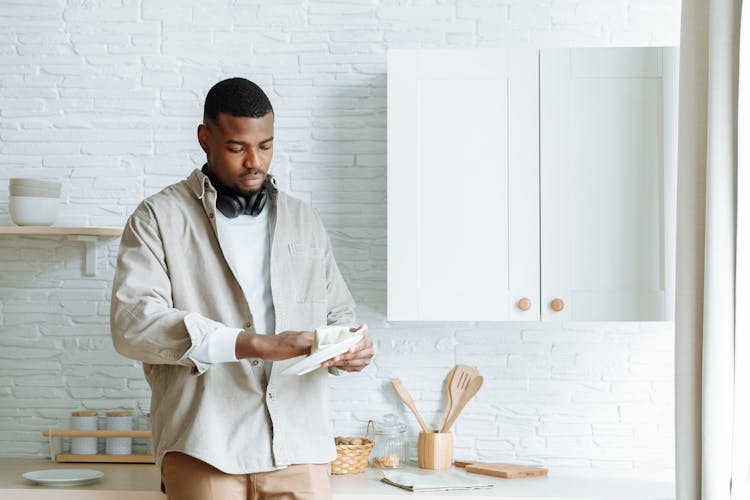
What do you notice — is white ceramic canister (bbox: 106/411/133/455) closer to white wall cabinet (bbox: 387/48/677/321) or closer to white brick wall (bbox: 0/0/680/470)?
white brick wall (bbox: 0/0/680/470)

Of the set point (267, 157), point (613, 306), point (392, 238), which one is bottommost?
point (613, 306)

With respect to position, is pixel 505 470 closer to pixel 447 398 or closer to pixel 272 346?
pixel 447 398

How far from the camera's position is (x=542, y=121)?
8.77ft

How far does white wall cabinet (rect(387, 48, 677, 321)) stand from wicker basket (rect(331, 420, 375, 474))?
44cm

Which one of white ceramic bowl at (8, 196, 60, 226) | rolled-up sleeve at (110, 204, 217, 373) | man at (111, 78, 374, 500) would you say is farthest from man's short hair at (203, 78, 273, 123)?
white ceramic bowl at (8, 196, 60, 226)

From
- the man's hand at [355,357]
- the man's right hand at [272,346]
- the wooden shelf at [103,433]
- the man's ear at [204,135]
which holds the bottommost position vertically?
the wooden shelf at [103,433]

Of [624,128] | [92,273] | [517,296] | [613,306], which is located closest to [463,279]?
[517,296]

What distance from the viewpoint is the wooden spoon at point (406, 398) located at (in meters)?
2.95

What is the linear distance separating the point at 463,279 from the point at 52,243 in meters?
1.41

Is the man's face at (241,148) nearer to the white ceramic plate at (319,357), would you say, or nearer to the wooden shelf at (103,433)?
the white ceramic plate at (319,357)

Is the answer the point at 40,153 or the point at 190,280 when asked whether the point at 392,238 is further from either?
the point at 40,153

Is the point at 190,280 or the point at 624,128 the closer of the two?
the point at 190,280

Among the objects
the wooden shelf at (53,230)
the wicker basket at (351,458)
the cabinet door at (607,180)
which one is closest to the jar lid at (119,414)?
the wooden shelf at (53,230)

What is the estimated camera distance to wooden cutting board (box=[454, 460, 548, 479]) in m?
2.74
